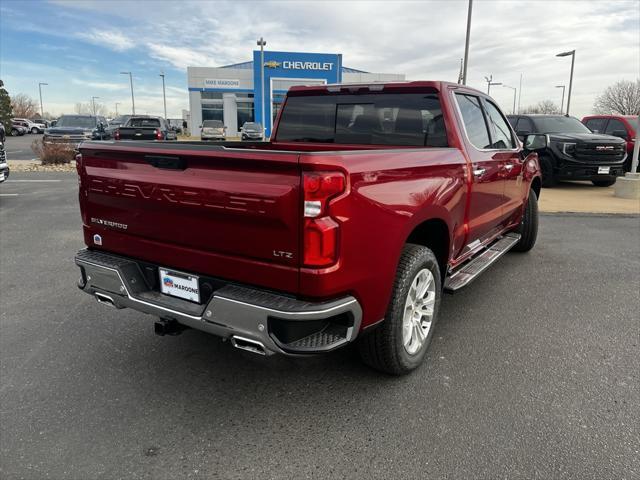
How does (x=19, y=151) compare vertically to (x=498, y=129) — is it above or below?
below

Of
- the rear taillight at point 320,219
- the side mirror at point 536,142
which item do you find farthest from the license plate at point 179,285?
the side mirror at point 536,142

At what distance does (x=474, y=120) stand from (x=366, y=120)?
0.95m

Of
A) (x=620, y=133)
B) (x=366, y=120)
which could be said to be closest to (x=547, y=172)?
(x=620, y=133)

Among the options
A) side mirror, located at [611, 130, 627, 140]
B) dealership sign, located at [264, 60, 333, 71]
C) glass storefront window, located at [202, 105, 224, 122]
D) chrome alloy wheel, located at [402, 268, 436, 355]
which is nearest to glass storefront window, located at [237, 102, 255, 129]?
glass storefront window, located at [202, 105, 224, 122]

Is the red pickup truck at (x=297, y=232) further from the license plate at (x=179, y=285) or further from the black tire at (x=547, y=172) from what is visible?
the black tire at (x=547, y=172)

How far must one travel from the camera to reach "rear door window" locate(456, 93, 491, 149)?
12.9ft

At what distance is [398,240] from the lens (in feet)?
8.82

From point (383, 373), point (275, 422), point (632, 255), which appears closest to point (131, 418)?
point (275, 422)

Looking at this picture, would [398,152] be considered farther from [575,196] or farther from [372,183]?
[575,196]

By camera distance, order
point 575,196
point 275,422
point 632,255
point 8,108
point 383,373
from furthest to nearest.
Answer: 1. point 8,108
2. point 575,196
3. point 632,255
4. point 383,373
5. point 275,422

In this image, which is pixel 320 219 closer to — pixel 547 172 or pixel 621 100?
pixel 547 172

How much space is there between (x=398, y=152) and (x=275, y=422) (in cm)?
165

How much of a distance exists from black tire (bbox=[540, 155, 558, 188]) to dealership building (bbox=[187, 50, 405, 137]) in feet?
111

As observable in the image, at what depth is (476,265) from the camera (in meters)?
4.18
